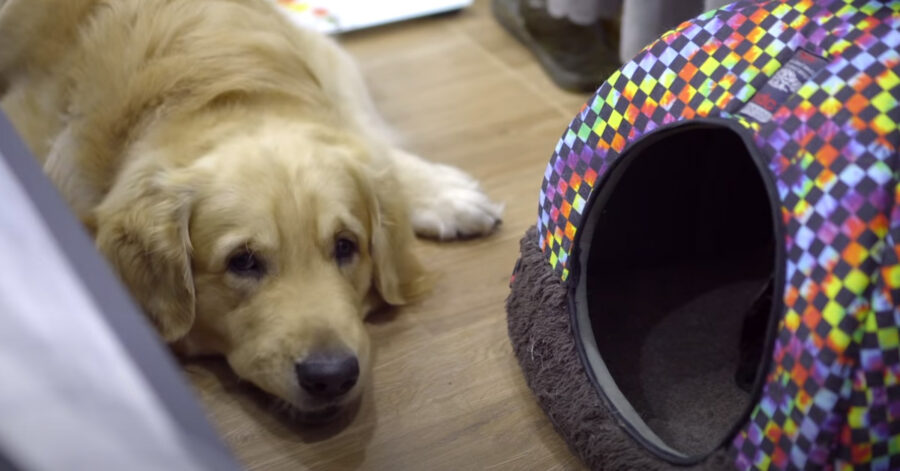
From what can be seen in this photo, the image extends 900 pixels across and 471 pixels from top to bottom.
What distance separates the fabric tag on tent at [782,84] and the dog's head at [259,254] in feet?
2.50

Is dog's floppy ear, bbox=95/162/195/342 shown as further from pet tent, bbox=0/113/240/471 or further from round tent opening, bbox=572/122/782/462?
pet tent, bbox=0/113/240/471

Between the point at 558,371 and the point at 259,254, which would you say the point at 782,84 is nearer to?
the point at 558,371

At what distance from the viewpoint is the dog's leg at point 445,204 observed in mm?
2148

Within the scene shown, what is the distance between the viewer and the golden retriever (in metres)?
1.63

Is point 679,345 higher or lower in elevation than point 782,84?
lower

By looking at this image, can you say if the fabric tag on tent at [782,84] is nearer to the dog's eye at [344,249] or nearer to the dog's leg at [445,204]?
the dog's eye at [344,249]

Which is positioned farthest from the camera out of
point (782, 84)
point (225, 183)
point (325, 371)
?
point (225, 183)

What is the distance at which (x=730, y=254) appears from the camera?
204 centimetres

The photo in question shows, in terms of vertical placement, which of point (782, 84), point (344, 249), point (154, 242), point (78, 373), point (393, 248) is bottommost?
point (393, 248)

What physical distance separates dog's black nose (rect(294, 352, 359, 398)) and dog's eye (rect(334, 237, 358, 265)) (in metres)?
0.23

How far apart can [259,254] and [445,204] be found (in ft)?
2.06

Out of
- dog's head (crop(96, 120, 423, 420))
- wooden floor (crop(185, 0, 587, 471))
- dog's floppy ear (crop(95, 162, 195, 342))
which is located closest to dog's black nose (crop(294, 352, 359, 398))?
dog's head (crop(96, 120, 423, 420))

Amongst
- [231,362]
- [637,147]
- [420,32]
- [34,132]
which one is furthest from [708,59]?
[420,32]

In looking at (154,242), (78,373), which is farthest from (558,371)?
(78,373)
